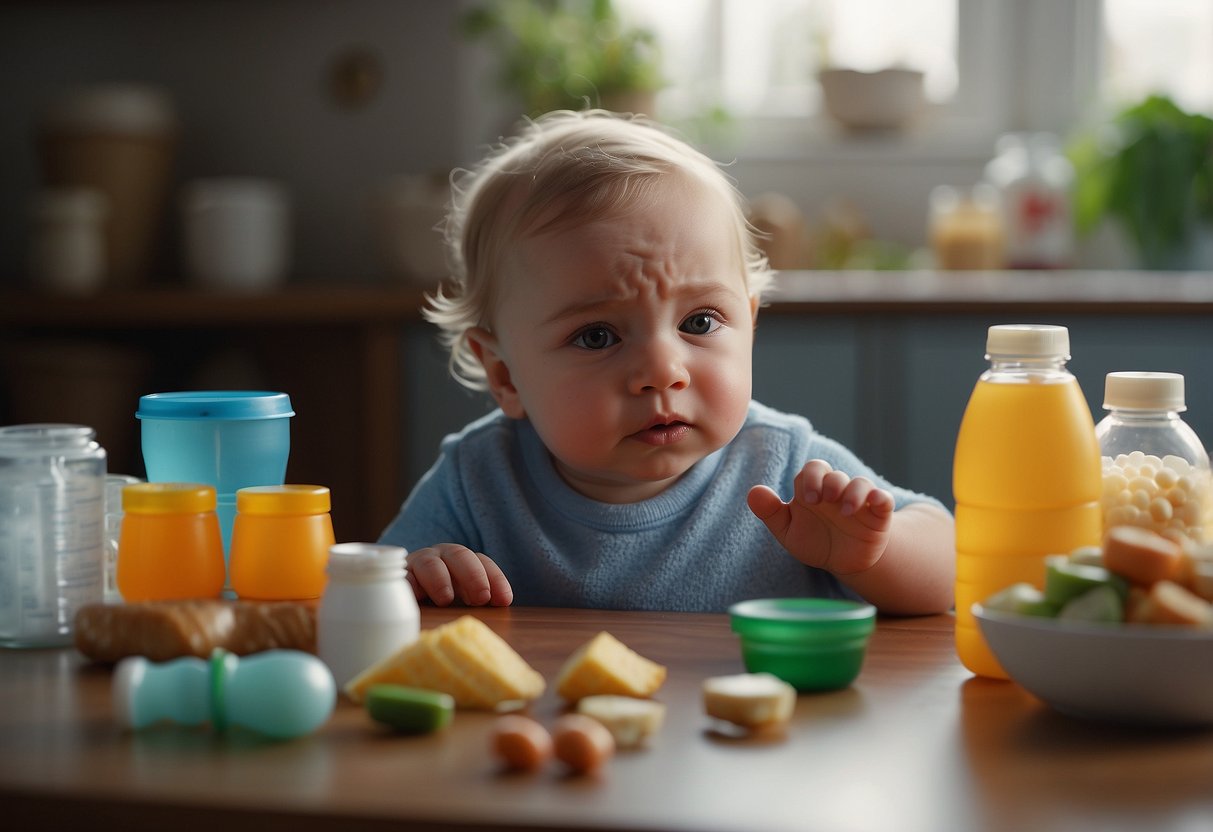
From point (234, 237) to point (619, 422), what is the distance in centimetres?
213

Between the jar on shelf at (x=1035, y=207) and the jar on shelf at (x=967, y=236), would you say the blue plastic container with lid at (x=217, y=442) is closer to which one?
the jar on shelf at (x=967, y=236)

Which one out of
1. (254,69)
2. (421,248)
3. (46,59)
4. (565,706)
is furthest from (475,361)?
(46,59)

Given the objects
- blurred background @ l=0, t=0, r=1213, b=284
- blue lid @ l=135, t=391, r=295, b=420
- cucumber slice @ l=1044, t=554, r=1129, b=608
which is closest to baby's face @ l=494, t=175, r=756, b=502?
blue lid @ l=135, t=391, r=295, b=420

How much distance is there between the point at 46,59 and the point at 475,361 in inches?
104

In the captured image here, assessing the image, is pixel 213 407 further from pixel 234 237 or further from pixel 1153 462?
pixel 234 237

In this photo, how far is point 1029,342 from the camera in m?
0.86

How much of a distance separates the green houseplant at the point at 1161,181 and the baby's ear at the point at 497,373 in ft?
6.87

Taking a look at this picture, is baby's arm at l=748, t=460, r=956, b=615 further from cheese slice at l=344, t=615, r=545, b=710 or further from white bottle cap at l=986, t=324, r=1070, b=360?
cheese slice at l=344, t=615, r=545, b=710

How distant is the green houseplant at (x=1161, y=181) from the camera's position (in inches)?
120

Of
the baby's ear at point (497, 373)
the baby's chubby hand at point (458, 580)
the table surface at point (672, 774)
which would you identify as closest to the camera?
the table surface at point (672, 774)

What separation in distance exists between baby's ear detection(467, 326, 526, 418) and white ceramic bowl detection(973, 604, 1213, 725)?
0.76 m

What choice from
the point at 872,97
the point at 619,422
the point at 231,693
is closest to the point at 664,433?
the point at 619,422

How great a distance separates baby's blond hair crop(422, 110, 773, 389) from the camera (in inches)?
51.3

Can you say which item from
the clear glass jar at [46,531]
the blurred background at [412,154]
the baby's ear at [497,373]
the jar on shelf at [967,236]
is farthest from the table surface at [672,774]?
the jar on shelf at [967,236]
